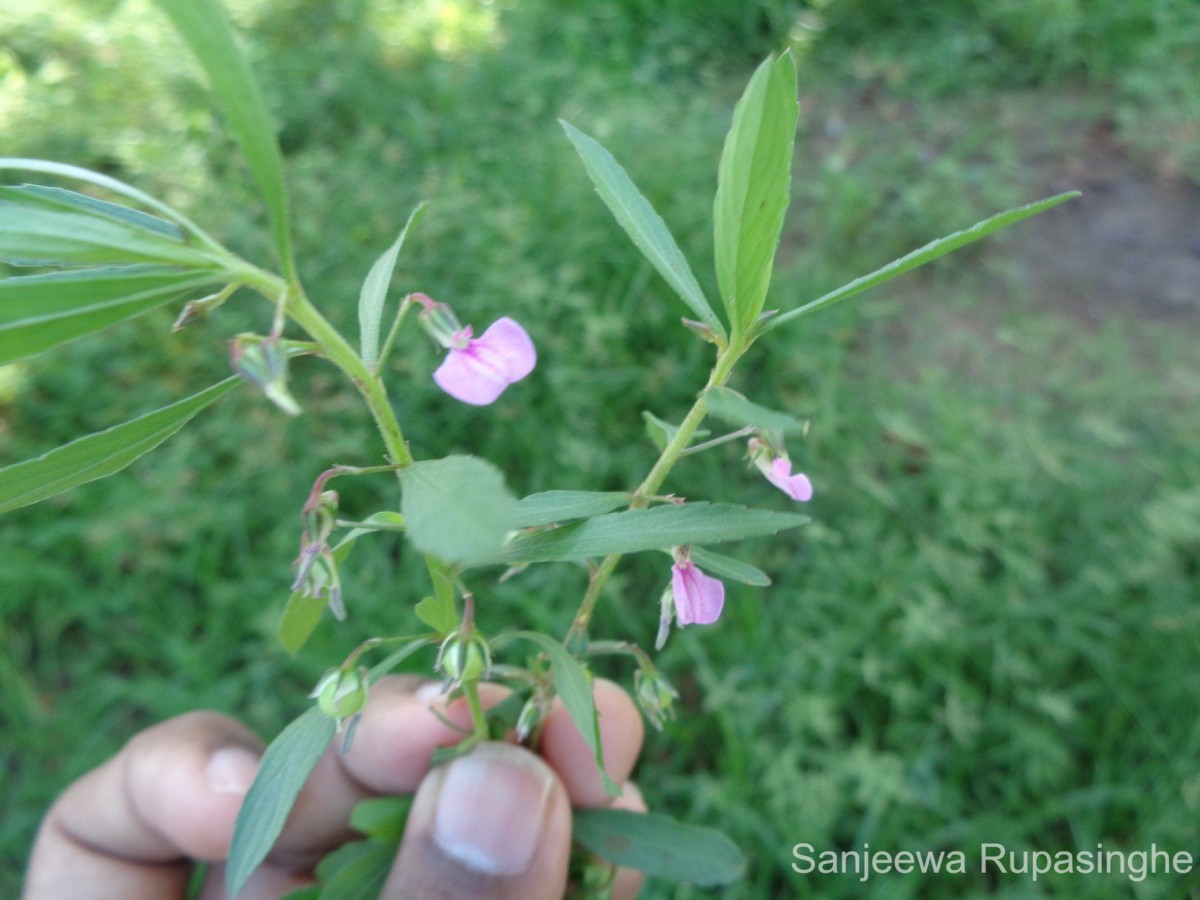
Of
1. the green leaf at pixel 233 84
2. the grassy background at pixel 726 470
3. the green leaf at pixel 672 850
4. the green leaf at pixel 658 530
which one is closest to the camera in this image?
the green leaf at pixel 233 84

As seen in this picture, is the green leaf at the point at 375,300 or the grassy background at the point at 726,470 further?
the grassy background at the point at 726,470

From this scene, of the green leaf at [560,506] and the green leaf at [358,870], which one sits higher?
the green leaf at [560,506]

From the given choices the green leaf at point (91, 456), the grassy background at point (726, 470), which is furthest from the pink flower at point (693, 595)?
the grassy background at point (726, 470)

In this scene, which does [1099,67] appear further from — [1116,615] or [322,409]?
[322,409]

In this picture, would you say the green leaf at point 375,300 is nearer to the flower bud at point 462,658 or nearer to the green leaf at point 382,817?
the flower bud at point 462,658

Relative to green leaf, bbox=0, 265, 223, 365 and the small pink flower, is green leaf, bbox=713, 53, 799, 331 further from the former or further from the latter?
green leaf, bbox=0, 265, 223, 365

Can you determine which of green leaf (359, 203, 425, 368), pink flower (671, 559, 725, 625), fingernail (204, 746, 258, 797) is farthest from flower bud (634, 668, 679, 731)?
fingernail (204, 746, 258, 797)

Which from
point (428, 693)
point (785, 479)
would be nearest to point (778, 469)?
point (785, 479)
